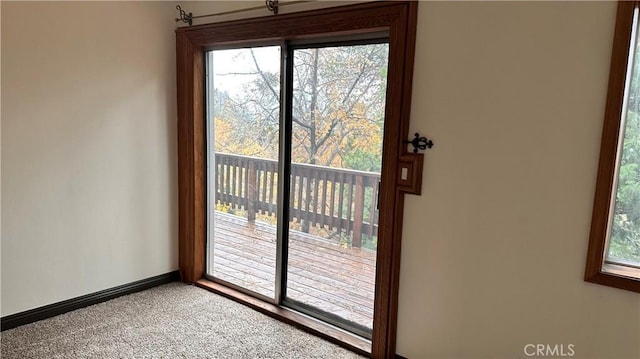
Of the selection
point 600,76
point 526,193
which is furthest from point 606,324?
point 600,76

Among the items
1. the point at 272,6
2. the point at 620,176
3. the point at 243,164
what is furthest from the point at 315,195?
the point at 620,176

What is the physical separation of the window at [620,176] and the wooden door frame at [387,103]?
811mm

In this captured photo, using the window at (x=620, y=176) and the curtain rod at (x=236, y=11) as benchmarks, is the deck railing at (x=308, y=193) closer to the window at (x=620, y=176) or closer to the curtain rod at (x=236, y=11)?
the curtain rod at (x=236, y=11)

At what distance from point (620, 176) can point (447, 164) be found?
26.3 inches

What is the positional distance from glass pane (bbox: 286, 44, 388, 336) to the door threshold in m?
0.07

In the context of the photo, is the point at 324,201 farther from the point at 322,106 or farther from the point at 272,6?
the point at 272,6

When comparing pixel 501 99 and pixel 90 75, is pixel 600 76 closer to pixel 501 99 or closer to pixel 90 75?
pixel 501 99

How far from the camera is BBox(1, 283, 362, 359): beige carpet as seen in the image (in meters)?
2.29

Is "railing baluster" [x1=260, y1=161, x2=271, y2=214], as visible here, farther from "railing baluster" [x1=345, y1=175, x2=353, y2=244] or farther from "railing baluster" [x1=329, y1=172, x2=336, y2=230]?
"railing baluster" [x1=345, y1=175, x2=353, y2=244]

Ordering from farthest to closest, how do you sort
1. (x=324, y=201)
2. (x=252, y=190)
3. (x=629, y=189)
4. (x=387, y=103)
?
1. (x=252, y=190)
2. (x=324, y=201)
3. (x=387, y=103)
4. (x=629, y=189)

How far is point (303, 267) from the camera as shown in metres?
2.82

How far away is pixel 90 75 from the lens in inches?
102

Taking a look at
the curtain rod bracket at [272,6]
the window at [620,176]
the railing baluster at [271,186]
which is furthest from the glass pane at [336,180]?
the window at [620,176]
